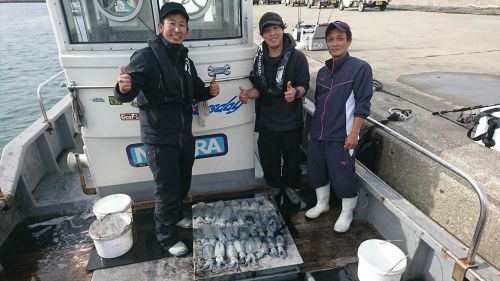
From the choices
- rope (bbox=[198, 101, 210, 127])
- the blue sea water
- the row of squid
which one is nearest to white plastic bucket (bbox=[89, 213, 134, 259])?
the row of squid

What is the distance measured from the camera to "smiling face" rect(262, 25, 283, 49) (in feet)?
9.47

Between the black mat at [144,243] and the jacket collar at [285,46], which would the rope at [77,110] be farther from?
the jacket collar at [285,46]

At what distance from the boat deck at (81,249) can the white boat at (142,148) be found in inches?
1.1

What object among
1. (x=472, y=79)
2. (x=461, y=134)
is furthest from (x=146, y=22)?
(x=472, y=79)

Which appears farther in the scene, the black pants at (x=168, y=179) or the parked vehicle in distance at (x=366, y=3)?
the parked vehicle in distance at (x=366, y=3)

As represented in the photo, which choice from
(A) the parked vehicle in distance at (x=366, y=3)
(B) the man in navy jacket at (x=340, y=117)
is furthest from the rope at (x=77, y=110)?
(A) the parked vehicle in distance at (x=366, y=3)

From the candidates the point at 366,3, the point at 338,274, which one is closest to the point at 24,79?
the point at 338,274

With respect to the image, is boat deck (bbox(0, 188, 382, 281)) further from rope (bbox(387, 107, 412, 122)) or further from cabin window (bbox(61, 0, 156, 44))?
cabin window (bbox(61, 0, 156, 44))

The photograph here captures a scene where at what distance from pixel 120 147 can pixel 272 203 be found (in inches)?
69.7

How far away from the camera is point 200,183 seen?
12.3 ft

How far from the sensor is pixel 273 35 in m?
2.91

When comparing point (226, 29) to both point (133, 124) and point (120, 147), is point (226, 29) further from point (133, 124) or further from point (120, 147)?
point (120, 147)

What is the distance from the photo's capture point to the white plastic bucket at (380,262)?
7.36 ft

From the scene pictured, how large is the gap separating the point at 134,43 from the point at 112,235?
1.81 meters
